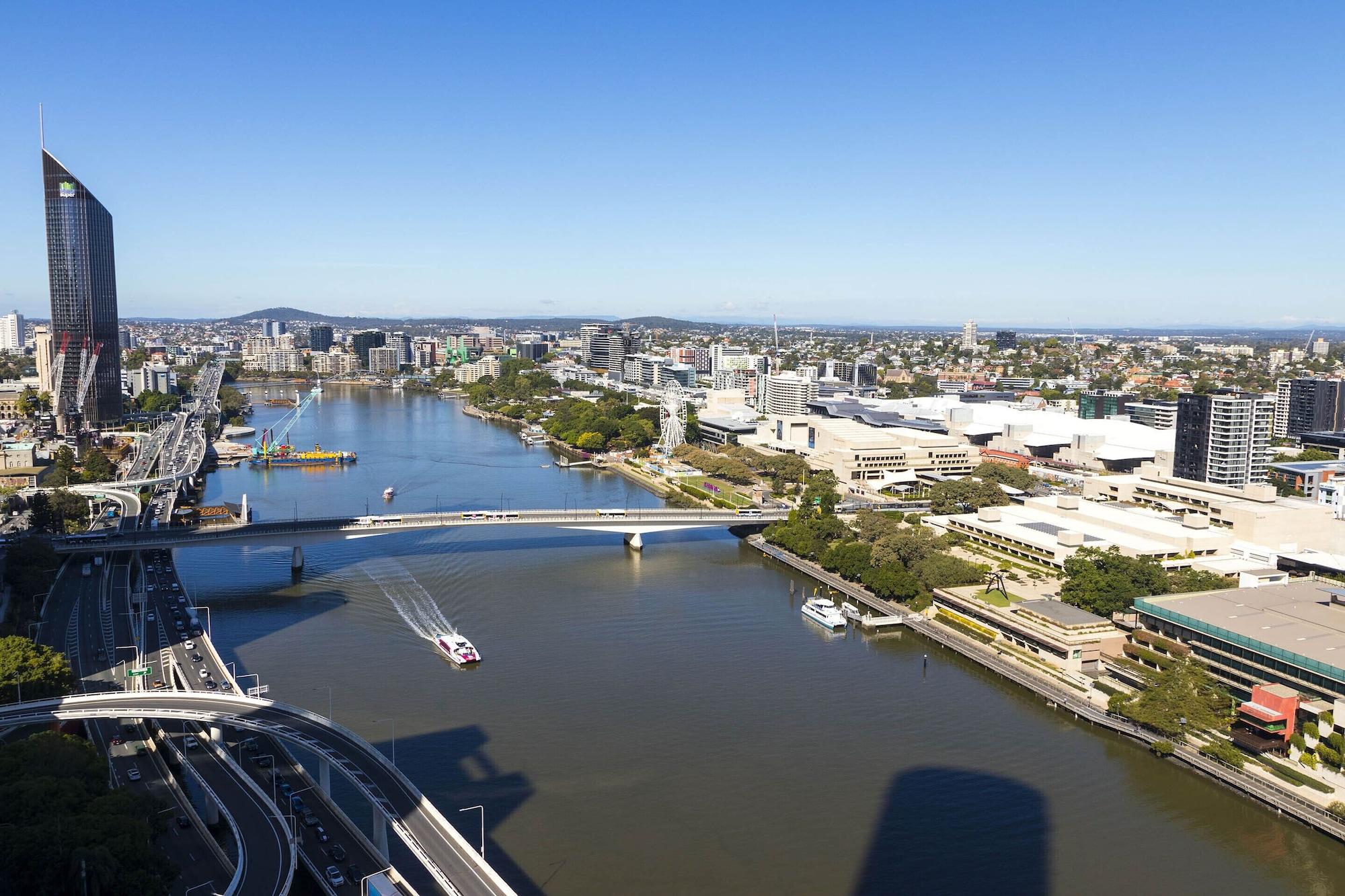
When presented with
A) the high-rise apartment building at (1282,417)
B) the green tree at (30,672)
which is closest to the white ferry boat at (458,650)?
the green tree at (30,672)

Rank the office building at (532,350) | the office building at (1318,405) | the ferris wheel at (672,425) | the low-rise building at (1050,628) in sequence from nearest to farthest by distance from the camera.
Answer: the low-rise building at (1050,628)
the ferris wheel at (672,425)
the office building at (1318,405)
the office building at (532,350)

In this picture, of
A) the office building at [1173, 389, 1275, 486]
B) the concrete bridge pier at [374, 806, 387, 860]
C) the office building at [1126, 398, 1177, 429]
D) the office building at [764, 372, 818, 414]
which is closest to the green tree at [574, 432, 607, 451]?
the office building at [764, 372, 818, 414]

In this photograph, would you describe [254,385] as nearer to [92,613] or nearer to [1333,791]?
[92,613]

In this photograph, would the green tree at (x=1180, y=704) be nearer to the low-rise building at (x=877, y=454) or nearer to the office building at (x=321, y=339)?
the low-rise building at (x=877, y=454)

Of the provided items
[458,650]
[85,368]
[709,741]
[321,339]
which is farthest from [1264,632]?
[321,339]

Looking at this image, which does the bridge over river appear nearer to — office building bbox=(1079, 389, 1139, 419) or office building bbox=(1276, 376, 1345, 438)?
office building bbox=(1079, 389, 1139, 419)

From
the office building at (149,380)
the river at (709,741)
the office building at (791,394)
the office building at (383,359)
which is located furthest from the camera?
the office building at (383,359)

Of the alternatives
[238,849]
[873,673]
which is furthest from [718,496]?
[238,849]
